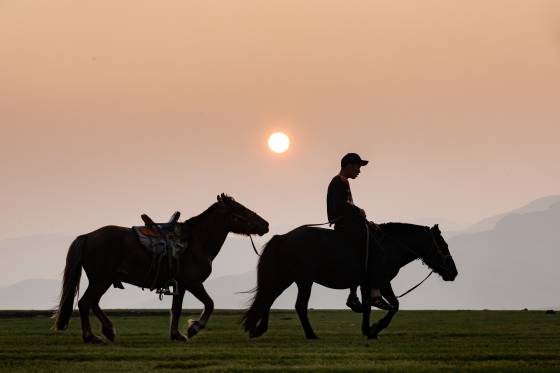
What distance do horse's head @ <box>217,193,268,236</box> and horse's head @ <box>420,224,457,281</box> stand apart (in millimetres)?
3879

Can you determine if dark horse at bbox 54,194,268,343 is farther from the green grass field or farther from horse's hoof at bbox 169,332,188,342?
the green grass field

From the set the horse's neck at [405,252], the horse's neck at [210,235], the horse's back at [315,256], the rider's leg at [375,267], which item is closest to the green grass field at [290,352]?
the rider's leg at [375,267]

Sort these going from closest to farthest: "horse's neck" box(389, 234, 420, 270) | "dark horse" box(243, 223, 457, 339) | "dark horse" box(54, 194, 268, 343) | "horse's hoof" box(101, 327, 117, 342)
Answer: "horse's hoof" box(101, 327, 117, 342) < "dark horse" box(54, 194, 268, 343) < "dark horse" box(243, 223, 457, 339) < "horse's neck" box(389, 234, 420, 270)

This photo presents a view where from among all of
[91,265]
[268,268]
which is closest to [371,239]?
[268,268]

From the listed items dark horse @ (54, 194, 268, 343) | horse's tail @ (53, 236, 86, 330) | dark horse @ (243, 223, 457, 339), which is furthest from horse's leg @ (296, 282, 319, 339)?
horse's tail @ (53, 236, 86, 330)

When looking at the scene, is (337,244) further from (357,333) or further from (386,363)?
(386,363)

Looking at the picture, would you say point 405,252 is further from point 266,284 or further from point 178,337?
point 178,337

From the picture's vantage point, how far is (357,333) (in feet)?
85.9

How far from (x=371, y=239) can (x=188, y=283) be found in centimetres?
417

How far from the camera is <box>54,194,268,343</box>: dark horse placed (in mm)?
22312

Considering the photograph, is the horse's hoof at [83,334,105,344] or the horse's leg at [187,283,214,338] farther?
the horse's leg at [187,283,214,338]

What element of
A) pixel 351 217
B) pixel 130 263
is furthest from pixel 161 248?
pixel 351 217

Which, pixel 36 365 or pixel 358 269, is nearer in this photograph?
pixel 36 365

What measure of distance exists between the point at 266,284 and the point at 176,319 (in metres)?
2.18
